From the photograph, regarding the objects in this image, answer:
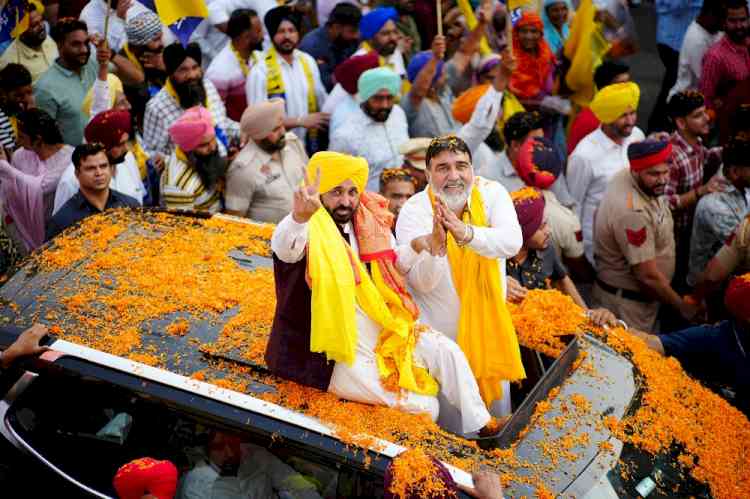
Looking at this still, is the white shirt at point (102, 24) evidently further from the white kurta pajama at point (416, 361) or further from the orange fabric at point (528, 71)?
the white kurta pajama at point (416, 361)

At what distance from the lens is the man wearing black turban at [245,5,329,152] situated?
9094mm

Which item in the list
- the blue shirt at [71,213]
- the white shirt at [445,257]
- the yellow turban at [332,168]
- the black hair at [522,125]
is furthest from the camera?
the black hair at [522,125]

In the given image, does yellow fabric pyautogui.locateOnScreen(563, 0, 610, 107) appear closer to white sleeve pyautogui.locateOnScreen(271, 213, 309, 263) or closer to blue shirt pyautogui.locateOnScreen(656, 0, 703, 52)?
blue shirt pyautogui.locateOnScreen(656, 0, 703, 52)

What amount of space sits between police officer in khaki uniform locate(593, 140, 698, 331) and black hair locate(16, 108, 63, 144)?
448 cm

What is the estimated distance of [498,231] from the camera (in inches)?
197

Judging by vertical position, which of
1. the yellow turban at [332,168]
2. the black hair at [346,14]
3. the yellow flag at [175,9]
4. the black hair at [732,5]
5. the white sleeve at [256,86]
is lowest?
the white sleeve at [256,86]

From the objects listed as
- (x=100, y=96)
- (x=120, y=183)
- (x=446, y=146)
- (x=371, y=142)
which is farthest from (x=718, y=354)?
(x=100, y=96)

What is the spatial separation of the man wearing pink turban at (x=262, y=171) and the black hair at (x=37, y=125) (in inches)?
58.5

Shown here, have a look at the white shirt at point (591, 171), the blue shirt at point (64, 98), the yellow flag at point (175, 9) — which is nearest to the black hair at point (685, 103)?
the white shirt at point (591, 171)

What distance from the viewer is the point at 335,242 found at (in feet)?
15.2

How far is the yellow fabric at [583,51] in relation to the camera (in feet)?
35.3

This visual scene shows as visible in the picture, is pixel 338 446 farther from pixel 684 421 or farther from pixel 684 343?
pixel 684 343

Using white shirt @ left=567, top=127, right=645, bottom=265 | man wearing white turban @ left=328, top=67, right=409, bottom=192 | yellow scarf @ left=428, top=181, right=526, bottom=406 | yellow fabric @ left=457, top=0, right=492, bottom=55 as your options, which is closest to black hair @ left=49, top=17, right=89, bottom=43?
man wearing white turban @ left=328, top=67, right=409, bottom=192

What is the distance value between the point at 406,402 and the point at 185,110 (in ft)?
15.0
